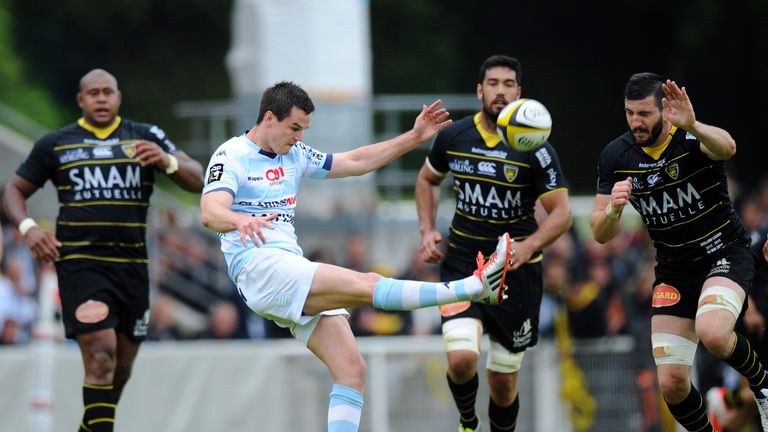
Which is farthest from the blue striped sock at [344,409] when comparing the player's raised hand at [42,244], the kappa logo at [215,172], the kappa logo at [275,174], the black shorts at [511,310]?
the player's raised hand at [42,244]

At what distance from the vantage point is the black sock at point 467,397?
10.1 meters

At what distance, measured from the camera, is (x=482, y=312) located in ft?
33.2

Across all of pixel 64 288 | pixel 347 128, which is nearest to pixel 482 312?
pixel 64 288

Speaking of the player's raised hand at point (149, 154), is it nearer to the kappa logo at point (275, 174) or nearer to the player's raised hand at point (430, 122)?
the kappa logo at point (275, 174)

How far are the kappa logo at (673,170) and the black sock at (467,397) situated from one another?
2099 millimetres

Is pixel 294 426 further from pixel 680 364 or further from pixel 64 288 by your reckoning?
pixel 680 364

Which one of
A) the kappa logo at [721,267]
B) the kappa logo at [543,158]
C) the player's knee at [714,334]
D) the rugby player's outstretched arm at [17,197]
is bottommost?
the player's knee at [714,334]

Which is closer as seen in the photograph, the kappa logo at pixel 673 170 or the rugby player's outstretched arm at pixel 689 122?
the rugby player's outstretched arm at pixel 689 122

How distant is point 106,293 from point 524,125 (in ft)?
11.2

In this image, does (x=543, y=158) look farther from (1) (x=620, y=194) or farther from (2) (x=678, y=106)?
(2) (x=678, y=106)

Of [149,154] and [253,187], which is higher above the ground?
[149,154]

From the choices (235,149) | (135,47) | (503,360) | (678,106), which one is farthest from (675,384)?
(135,47)

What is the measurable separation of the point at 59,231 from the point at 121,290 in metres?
0.64

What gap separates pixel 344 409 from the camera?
8.62 metres
